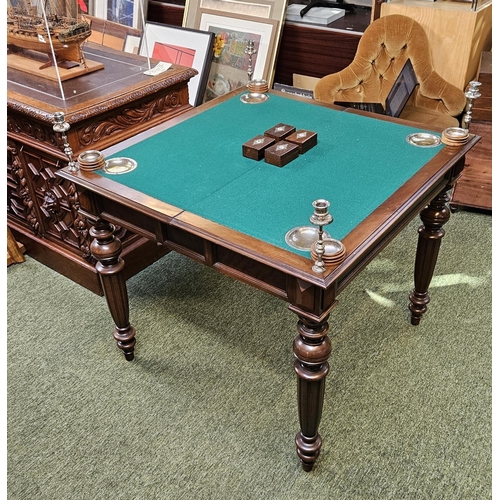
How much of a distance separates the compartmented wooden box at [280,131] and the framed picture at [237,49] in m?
1.42

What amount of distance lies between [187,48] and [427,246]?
2093 mm

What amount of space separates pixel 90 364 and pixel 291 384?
0.83 meters

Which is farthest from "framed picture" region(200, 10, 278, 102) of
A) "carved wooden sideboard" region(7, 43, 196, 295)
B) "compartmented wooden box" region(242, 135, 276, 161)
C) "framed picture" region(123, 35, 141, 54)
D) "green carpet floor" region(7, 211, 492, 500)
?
"compartmented wooden box" region(242, 135, 276, 161)

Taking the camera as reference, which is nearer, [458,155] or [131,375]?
[458,155]

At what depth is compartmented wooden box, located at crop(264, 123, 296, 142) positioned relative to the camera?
186 centimetres

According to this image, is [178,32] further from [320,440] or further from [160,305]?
[320,440]

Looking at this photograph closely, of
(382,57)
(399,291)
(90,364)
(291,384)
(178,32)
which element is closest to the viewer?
(291,384)

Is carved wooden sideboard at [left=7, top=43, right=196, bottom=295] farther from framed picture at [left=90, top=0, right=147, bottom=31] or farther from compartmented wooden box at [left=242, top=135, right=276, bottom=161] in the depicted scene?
compartmented wooden box at [left=242, top=135, right=276, bottom=161]

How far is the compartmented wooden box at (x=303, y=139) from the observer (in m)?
1.82

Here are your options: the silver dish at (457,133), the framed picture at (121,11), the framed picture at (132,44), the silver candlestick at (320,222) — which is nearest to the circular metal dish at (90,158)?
the silver candlestick at (320,222)

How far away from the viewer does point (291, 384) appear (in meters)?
2.09

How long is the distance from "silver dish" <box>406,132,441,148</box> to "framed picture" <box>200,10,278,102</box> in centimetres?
155

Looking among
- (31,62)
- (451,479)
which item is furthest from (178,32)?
(451,479)

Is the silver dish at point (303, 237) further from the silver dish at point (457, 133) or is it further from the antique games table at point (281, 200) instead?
the silver dish at point (457, 133)
